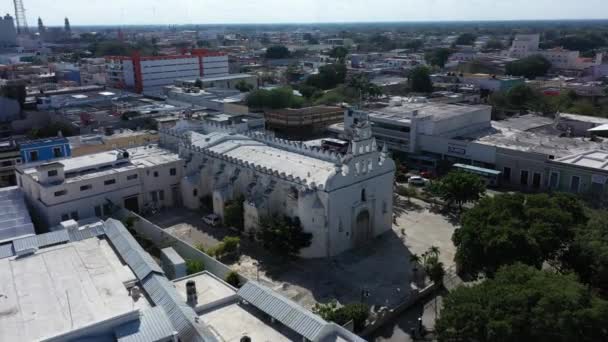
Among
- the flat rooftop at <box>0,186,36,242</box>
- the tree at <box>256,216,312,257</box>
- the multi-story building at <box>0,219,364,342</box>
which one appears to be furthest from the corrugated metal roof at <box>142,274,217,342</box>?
the flat rooftop at <box>0,186,36,242</box>

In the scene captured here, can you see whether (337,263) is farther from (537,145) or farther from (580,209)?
(537,145)

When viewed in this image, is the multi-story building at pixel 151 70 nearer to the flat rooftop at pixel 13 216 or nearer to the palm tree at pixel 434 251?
the flat rooftop at pixel 13 216

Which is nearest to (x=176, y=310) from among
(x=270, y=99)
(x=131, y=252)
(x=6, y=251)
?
(x=131, y=252)

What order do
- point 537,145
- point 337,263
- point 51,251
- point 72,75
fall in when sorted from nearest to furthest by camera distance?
point 51,251 < point 337,263 < point 537,145 < point 72,75

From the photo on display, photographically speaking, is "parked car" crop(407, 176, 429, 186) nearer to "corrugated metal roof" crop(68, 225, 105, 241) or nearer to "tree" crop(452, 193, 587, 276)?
"tree" crop(452, 193, 587, 276)

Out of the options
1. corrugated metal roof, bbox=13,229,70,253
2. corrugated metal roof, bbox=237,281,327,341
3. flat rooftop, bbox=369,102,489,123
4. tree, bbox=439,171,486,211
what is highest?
flat rooftop, bbox=369,102,489,123

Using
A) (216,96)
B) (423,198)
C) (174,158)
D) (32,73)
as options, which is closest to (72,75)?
(32,73)
